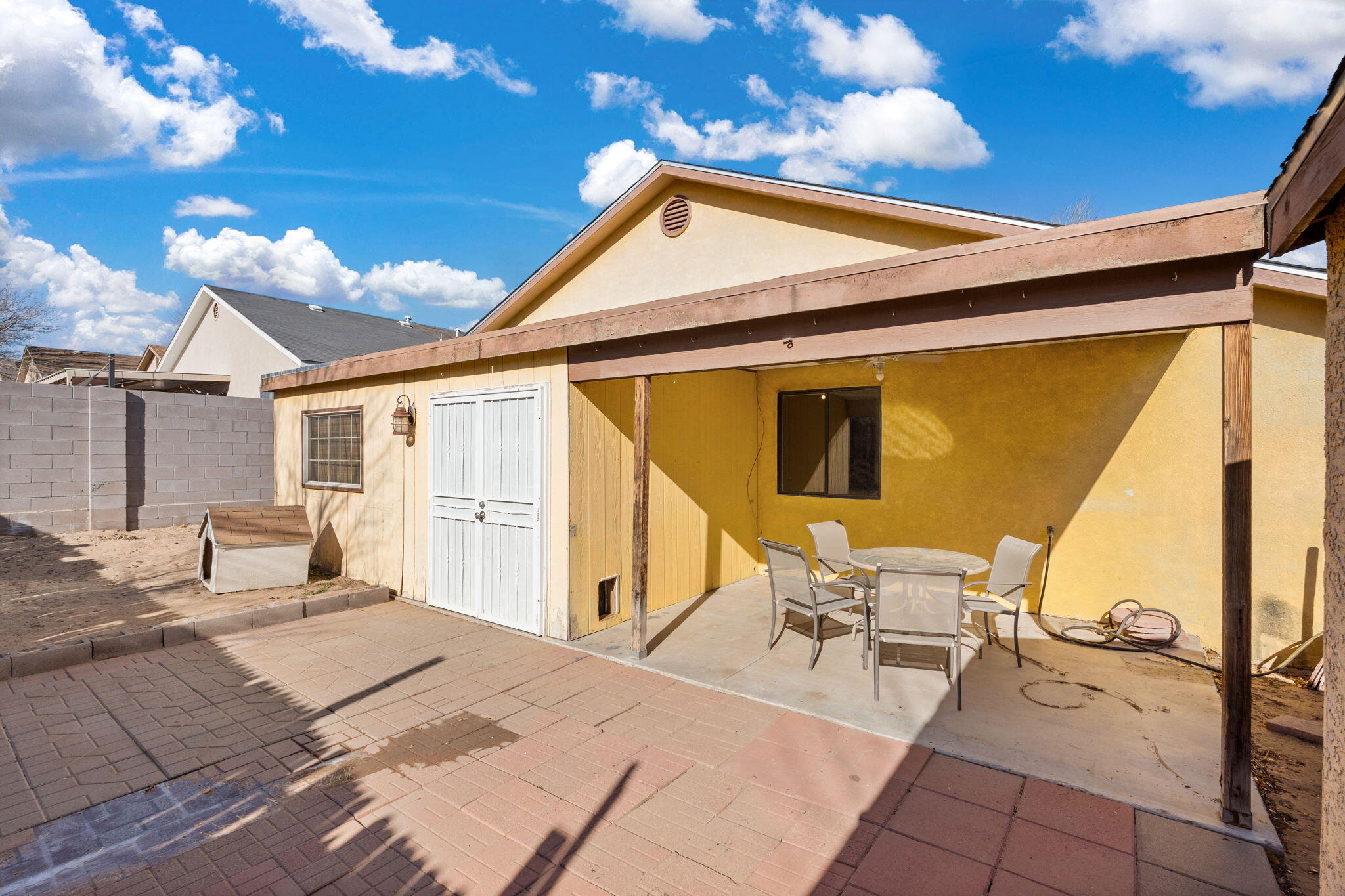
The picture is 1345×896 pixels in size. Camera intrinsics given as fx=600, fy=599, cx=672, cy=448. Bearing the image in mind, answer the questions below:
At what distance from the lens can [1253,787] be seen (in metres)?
2.95

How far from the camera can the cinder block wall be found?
26.6 ft

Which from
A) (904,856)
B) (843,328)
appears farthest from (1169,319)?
(904,856)

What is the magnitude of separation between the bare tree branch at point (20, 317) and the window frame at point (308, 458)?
2065 centimetres

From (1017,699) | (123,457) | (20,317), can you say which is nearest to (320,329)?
(123,457)

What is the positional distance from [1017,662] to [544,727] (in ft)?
11.5

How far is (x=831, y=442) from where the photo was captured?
23.4 ft

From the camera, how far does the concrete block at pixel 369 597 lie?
626 centimetres

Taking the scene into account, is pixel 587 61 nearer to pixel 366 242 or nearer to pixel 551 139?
pixel 551 139

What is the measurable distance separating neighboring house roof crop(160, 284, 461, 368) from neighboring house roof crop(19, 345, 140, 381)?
13.7ft

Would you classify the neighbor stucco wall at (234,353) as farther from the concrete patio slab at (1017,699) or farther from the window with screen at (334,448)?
the concrete patio slab at (1017,699)

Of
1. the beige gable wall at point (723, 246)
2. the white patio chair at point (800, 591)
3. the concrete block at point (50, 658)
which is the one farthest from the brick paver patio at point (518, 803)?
the beige gable wall at point (723, 246)

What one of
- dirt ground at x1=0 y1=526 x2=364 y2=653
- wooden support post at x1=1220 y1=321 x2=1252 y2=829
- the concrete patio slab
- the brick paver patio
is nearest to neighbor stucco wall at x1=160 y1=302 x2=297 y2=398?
dirt ground at x1=0 y1=526 x2=364 y2=653

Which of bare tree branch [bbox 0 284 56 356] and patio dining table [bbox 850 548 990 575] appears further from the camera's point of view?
bare tree branch [bbox 0 284 56 356]

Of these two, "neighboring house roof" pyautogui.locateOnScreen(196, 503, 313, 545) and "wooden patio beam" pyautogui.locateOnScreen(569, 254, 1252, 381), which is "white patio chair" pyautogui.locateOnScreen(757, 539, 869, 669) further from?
"neighboring house roof" pyautogui.locateOnScreen(196, 503, 313, 545)
